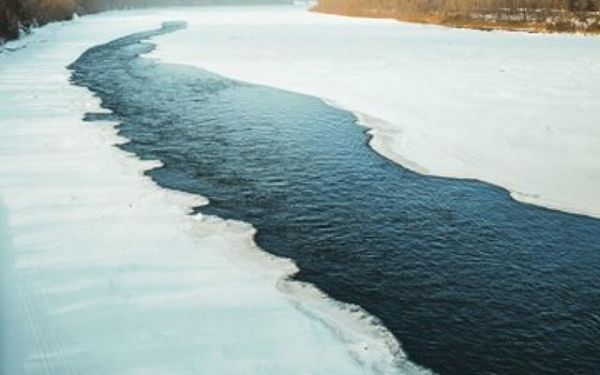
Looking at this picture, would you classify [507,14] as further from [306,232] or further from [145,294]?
[145,294]

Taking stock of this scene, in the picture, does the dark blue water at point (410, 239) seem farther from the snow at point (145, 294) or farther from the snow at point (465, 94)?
the snow at point (465, 94)

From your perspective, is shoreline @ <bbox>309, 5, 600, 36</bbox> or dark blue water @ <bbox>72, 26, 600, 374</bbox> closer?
dark blue water @ <bbox>72, 26, 600, 374</bbox>

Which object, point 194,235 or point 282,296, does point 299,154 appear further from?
point 282,296

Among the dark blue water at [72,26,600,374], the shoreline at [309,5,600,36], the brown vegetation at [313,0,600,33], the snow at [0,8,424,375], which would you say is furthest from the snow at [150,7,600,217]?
the brown vegetation at [313,0,600,33]

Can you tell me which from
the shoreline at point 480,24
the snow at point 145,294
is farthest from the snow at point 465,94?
the shoreline at point 480,24

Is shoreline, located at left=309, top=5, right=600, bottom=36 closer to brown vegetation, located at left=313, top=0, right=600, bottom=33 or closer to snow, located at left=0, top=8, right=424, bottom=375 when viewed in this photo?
brown vegetation, located at left=313, top=0, right=600, bottom=33

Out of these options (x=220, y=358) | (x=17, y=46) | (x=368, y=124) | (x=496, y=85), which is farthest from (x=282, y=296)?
(x=17, y=46)

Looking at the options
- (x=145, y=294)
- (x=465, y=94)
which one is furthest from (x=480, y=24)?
(x=145, y=294)
